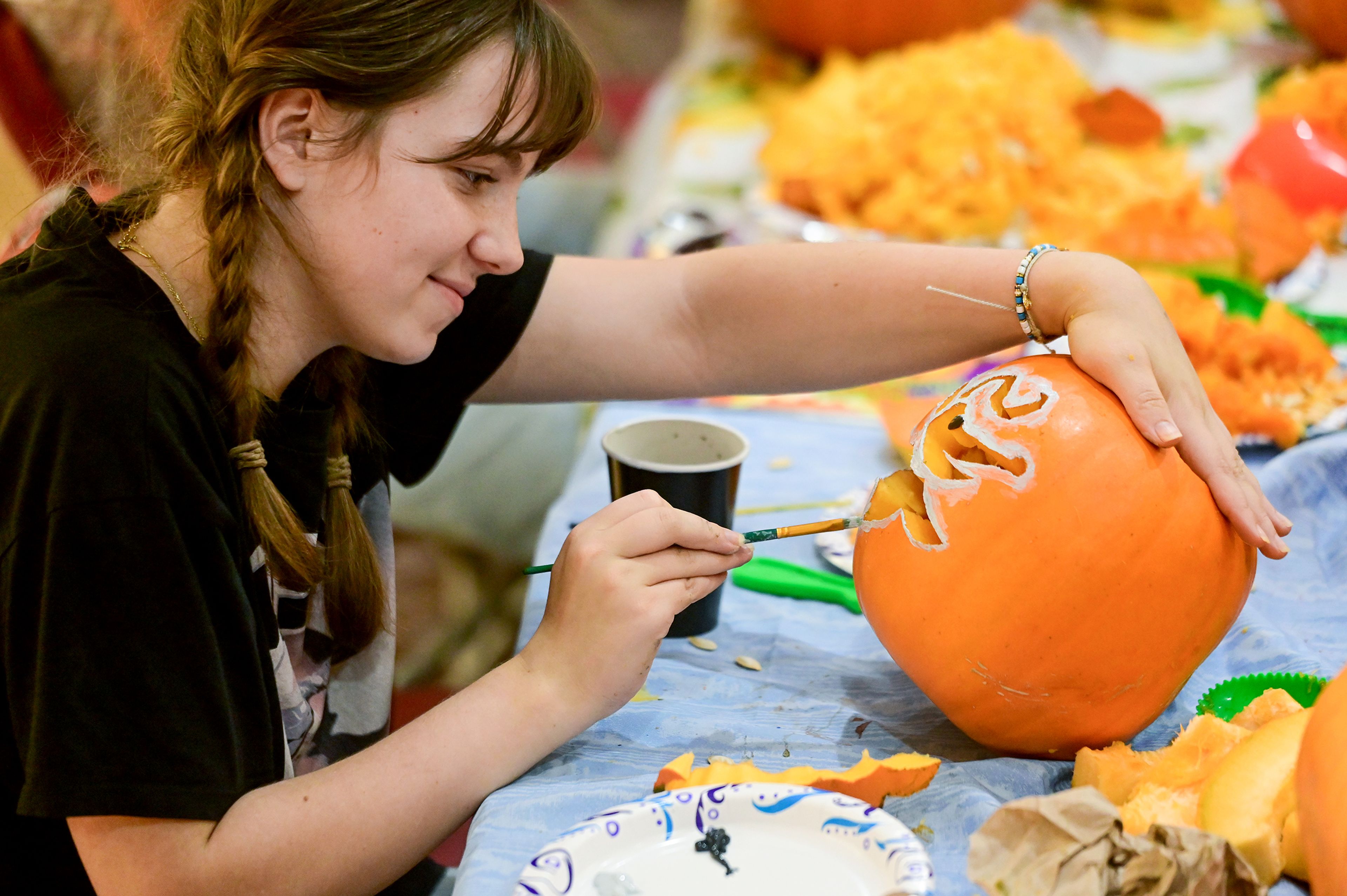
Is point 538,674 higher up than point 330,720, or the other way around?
point 538,674

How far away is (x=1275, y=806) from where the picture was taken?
652 mm

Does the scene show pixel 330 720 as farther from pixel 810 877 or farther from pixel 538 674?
pixel 810 877

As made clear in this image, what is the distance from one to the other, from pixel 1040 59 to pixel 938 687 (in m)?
1.72

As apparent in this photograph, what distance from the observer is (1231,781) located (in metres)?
0.67

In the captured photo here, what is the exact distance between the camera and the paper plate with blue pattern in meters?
0.62

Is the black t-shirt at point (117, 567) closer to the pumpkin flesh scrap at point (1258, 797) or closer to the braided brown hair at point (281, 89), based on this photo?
the braided brown hair at point (281, 89)

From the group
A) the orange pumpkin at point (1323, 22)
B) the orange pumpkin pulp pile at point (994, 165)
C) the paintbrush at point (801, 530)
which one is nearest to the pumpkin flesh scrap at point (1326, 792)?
the paintbrush at point (801, 530)

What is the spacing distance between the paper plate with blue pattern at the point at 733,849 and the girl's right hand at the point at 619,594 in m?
0.13

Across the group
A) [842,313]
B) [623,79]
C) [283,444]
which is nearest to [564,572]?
[283,444]

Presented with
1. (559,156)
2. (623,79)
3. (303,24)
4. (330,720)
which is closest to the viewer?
(303,24)

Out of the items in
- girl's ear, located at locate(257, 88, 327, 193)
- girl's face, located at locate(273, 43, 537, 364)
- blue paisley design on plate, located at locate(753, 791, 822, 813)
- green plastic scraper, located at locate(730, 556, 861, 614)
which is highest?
girl's ear, located at locate(257, 88, 327, 193)

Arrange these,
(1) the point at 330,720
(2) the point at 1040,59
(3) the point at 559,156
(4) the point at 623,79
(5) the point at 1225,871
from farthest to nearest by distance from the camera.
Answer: (4) the point at 623,79, (2) the point at 1040,59, (1) the point at 330,720, (3) the point at 559,156, (5) the point at 1225,871

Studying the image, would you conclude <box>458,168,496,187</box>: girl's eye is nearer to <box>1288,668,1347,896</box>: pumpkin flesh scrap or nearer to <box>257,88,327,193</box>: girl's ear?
<box>257,88,327,193</box>: girl's ear

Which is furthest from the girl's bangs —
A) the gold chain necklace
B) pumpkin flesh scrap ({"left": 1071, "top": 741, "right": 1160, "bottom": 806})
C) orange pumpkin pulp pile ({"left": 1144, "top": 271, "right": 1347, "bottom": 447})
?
orange pumpkin pulp pile ({"left": 1144, "top": 271, "right": 1347, "bottom": 447})
